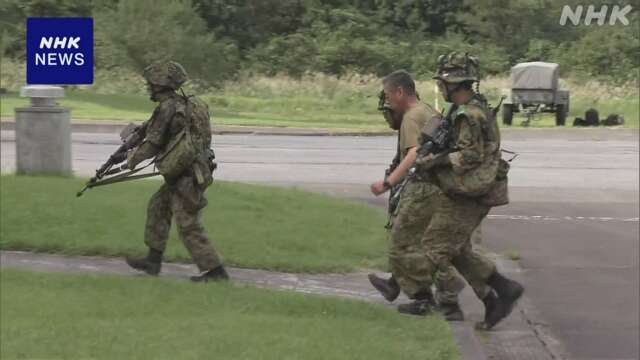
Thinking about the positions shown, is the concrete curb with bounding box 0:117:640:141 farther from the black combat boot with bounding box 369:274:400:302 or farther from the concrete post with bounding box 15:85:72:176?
the black combat boot with bounding box 369:274:400:302

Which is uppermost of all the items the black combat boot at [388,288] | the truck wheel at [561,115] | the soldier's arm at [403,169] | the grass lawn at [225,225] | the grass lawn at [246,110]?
the soldier's arm at [403,169]

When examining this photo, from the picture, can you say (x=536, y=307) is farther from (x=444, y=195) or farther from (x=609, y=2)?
(x=609, y=2)

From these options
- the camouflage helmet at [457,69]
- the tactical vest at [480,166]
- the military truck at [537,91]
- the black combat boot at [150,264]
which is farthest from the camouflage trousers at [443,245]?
the military truck at [537,91]

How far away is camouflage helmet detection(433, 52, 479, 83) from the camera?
6.77 metres

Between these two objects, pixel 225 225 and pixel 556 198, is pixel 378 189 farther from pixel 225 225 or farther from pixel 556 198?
pixel 556 198

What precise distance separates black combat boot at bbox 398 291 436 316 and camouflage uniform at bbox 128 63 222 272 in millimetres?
1392

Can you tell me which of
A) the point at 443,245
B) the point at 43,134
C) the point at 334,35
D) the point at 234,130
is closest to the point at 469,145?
the point at 443,245

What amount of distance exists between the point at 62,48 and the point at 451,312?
207 inches

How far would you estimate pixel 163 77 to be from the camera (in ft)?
24.8

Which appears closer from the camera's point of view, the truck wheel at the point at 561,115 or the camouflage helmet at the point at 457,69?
the camouflage helmet at the point at 457,69

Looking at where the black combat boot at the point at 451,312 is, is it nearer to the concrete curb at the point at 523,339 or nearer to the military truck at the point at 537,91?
the concrete curb at the point at 523,339

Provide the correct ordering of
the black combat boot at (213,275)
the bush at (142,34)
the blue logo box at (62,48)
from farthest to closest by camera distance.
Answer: the bush at (142,34) → the blue logo box at (62,48) → the black combat boot at (213,275)

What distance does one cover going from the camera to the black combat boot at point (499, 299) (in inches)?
278

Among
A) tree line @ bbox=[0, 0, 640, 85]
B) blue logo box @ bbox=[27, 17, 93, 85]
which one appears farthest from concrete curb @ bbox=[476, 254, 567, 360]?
tree line @ bbox=[0, 0, 640, 85]
